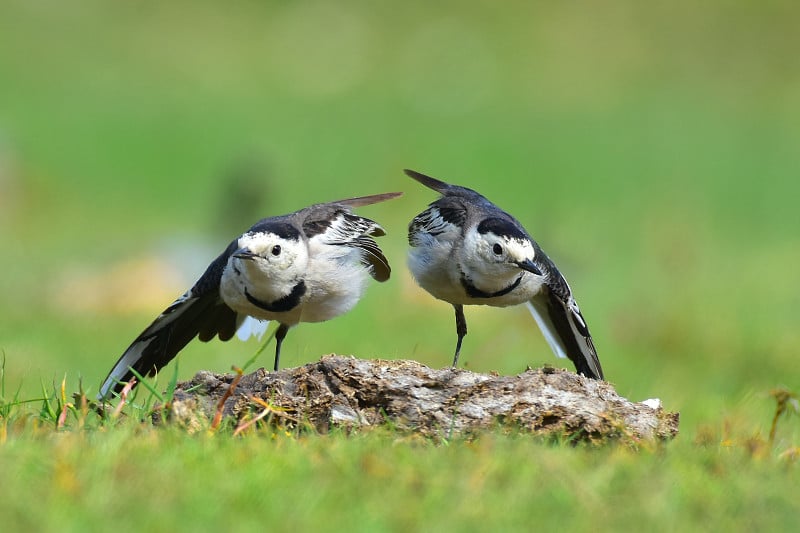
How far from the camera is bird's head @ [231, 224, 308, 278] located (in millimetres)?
7160

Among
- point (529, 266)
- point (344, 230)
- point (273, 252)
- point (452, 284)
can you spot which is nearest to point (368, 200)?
point (344, 230)

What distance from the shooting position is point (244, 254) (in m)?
7.10

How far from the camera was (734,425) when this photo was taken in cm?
755

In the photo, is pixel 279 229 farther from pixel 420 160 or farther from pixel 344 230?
pixel 420 160

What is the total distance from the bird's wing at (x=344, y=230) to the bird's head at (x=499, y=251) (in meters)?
0.66

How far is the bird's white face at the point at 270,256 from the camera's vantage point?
716cm

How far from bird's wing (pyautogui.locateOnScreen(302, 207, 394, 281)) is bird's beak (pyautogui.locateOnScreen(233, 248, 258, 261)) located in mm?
575

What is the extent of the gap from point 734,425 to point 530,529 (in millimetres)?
3623

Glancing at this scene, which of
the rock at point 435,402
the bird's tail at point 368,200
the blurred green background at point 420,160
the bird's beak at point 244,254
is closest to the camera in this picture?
the rock at point 435,402

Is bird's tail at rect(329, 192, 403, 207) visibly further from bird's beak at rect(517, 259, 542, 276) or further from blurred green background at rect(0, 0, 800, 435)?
blurred green background at rect(0, 0, 800, 435)

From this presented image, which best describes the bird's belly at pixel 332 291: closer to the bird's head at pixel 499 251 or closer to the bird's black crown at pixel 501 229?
the bird's head at pixel 499 251

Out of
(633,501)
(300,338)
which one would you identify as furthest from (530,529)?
(300,338)

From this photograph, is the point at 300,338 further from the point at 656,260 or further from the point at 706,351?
the point at 656,260

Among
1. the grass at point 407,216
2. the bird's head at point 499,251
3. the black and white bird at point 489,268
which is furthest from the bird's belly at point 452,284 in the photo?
the grass at point 407,216
